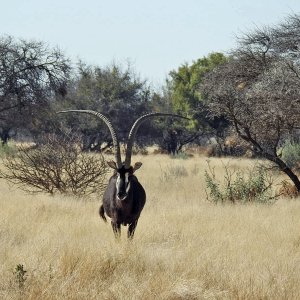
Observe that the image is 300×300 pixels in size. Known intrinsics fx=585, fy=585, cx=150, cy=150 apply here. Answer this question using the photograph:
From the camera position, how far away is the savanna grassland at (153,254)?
5.39 metres

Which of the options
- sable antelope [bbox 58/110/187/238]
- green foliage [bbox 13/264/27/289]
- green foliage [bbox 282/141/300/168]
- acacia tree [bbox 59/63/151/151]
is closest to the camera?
green foliage [bbox 13/264/27/289]

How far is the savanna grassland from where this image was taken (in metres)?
5.39

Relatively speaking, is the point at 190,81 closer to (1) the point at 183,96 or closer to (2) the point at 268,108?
(1) the point at 183,96

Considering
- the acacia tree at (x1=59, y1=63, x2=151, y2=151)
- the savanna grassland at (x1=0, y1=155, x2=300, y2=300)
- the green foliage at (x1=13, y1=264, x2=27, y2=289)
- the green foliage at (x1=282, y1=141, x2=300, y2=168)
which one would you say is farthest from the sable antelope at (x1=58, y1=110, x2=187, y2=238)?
the acacia tree at (x1=59, y1=63, x2=151, y2=151)

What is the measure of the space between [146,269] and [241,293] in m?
1.20

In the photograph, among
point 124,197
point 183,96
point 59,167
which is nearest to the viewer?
point 124,197

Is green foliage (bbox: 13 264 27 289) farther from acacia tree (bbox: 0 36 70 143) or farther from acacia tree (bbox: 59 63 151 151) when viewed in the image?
→ acacia tree (bbox: 59 63 151 151)

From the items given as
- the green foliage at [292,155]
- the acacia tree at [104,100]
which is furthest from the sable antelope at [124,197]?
the acacia tree at [104,100]

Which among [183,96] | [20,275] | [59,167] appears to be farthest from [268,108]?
[183,96]

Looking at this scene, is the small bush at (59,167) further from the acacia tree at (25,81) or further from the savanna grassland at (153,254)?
the acacia tree at (25,81)

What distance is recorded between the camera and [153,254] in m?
6.85

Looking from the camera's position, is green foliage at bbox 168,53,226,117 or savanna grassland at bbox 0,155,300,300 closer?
savanna grassland at bbox 0,155,300,300

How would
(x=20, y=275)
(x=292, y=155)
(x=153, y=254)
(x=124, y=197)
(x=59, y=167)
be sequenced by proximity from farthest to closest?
1. (x=292, y=155)
2. (x=59, y=167)
3. (x=124, y=197)
4. (x=153, y=254)
5. (x=20, y=275)

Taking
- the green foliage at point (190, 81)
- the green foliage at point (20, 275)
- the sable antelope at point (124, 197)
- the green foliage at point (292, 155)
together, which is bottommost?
the green foliage at point (292, 155)
